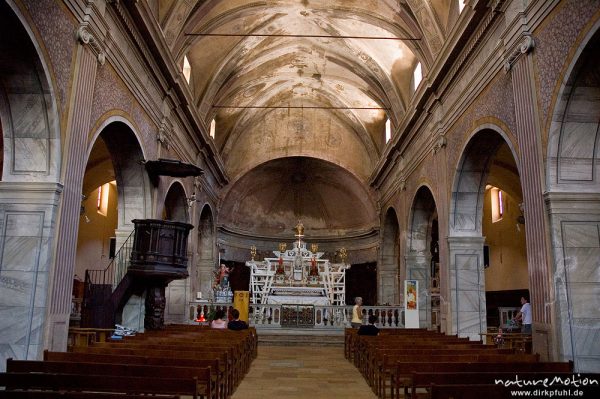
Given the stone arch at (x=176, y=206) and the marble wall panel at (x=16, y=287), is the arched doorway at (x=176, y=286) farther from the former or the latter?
the marble wall panel at (x=16, y=287)

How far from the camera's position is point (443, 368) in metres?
5.53

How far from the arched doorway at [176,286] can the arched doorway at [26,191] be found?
846cm

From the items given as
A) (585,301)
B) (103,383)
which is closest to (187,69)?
(585,301)

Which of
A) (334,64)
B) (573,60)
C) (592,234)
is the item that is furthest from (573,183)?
(334,64)

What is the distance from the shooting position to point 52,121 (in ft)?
26.0

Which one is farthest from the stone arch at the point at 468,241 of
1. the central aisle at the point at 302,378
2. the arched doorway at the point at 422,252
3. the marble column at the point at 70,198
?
the marble column at the point at 70,198

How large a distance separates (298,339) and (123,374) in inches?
418

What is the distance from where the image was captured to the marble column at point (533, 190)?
7781 mm

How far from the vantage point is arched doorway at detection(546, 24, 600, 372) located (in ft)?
23.7

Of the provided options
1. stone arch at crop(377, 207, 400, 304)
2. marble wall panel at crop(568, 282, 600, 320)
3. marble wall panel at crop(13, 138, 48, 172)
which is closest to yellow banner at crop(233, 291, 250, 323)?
marble wall panel at crop(13, 138, 48, 172)

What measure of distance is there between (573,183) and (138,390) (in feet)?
22.4

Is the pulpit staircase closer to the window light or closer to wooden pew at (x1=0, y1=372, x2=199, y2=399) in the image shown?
wooden pew at (x1=0, y1=372, x2=199, y2=399)

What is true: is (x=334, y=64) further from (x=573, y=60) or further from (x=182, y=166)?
(x=573, y=60)

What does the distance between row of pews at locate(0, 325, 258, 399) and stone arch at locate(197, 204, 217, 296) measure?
15.3 meters
